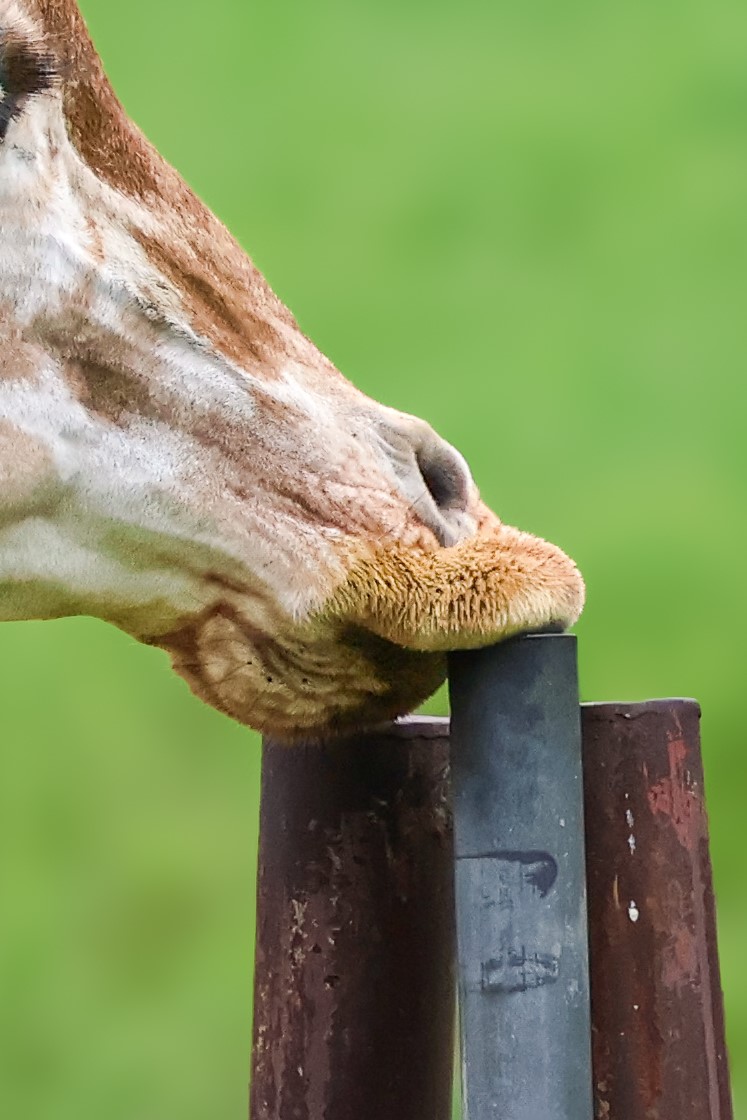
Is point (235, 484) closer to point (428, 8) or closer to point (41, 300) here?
point (41, 300)

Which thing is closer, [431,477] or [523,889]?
[523,889]

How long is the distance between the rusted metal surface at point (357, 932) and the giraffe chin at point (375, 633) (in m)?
0.03

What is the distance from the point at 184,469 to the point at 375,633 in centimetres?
13

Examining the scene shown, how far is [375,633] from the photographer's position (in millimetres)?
789

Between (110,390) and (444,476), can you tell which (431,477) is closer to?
(444,476)

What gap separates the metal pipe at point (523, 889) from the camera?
2.27ft

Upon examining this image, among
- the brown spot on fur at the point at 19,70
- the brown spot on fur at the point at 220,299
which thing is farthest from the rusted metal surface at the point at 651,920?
the brown spot on fur at the point at 19,70

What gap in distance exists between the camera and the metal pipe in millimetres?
691

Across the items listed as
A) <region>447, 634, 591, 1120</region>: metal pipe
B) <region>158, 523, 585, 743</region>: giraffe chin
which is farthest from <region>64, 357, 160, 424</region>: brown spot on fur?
<region>447, 634, 591, 1120</region>: metal pipe

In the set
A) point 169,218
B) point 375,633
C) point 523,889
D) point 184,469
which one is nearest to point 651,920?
point 523,889

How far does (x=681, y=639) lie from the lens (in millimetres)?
2521

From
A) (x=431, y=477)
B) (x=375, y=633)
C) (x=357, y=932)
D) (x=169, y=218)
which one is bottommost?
(x=357, y=932)

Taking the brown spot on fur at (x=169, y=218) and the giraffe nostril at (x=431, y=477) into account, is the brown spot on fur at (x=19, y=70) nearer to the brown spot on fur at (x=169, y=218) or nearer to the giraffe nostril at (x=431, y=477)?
the brown spot on fur at (x=169, y=218)

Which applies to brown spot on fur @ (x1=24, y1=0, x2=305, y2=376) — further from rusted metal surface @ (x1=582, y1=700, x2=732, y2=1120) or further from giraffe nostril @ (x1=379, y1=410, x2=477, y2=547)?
rusted metal surface @ (x1=582, y1=700, x2=732, y2=1120)
